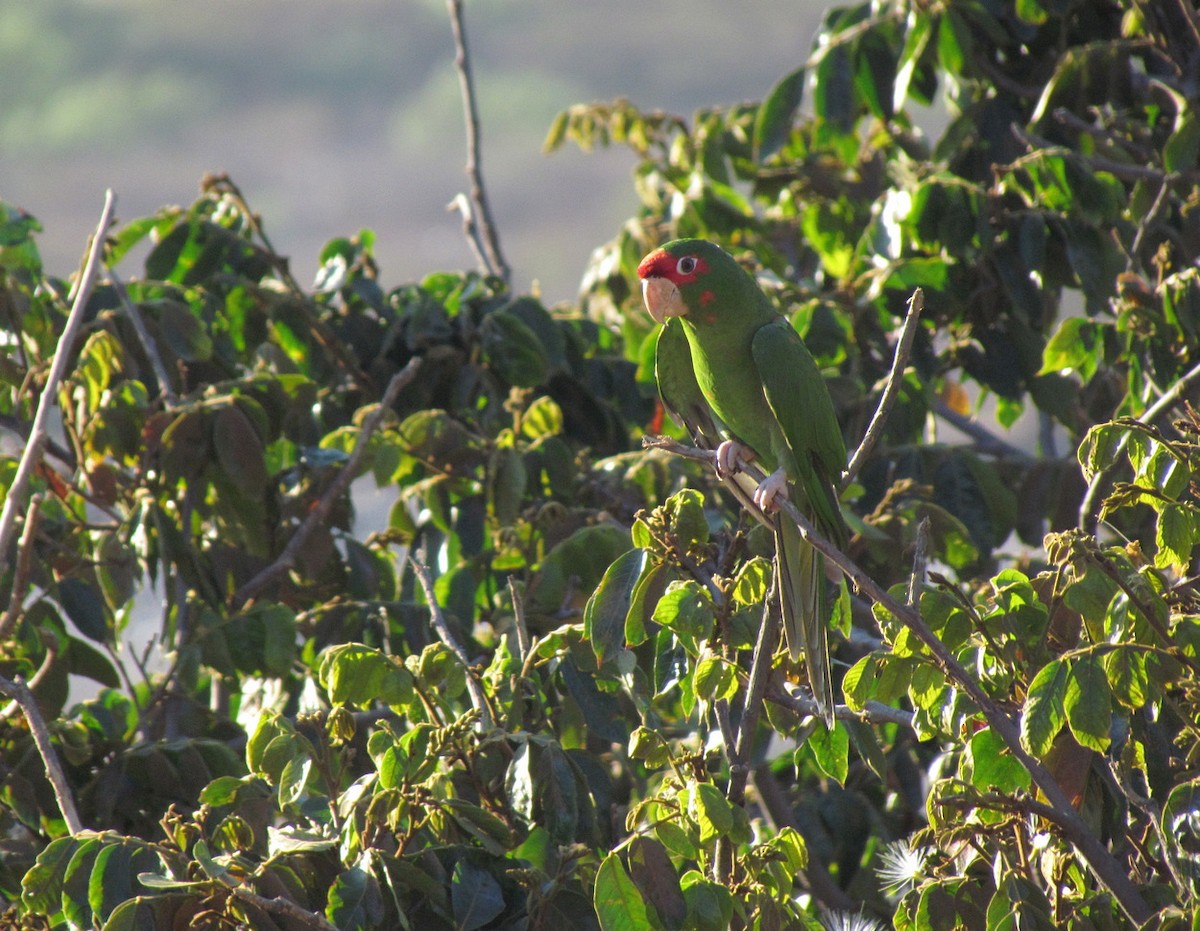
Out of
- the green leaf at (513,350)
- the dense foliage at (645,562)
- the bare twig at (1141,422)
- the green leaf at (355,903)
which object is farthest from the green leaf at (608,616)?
the green leaf at (513,350)

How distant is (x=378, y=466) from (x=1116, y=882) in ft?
6.52

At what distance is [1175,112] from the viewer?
12.5 ft

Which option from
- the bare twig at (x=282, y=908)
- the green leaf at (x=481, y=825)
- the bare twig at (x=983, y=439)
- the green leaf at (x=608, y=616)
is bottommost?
the bare twig at (x=983, y=439)

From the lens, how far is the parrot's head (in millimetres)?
2473

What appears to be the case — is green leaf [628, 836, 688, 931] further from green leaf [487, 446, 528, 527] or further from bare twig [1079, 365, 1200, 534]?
green leaf [487, 446, 528, 527]

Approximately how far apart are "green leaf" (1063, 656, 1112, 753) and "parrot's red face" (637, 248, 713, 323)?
115 cm

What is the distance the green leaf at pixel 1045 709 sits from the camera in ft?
5.33

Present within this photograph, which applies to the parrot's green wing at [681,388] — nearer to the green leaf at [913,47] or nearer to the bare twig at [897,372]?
the bare twig at [897,372]

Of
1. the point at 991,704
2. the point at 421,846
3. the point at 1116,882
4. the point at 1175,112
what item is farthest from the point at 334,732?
the point at 1175,112

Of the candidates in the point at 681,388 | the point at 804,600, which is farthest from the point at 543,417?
the point at 804,600

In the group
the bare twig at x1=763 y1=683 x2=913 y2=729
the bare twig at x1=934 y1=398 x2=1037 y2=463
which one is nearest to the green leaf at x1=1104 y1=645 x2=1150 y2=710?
the bare twig at x1=763 y1=683 x2=913 y2=729

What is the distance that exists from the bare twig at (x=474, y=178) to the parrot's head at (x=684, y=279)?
215 cm

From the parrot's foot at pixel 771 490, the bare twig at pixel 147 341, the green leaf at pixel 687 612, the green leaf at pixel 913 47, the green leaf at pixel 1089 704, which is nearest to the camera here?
the green leaf at pixel 1089 704

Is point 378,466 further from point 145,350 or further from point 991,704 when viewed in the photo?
point 991,704
